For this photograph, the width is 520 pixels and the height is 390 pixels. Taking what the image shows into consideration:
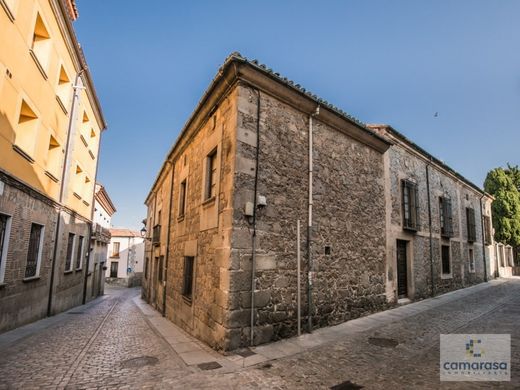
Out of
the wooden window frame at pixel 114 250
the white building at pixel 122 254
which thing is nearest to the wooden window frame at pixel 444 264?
the white building at pixel 122 254

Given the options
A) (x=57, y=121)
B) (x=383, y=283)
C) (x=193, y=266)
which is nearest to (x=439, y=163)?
(x=383, y=283)

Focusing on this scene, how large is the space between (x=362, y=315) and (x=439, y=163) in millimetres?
8691

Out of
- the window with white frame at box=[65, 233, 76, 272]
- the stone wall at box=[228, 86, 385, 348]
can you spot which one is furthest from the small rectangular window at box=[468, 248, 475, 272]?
the window with white frame at box=[65, 233, 76, 272]

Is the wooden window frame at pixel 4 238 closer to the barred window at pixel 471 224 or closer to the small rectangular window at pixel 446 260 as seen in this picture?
the small rectangular window at pixel 446 260

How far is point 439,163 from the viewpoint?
1296 cm

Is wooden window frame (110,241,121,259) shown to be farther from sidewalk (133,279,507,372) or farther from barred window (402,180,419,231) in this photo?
barred window (402,180,419,231)

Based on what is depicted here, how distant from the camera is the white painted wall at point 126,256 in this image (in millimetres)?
38656

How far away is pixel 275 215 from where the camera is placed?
243 inches

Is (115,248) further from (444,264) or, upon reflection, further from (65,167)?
(444,264)

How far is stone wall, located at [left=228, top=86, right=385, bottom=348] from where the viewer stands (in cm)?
564

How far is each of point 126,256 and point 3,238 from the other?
3526cm

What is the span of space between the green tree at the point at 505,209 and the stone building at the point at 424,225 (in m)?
10.3

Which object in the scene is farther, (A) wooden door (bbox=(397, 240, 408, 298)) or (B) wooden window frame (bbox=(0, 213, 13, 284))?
(A) wooden door (bbox=(397, 240, 408, 298))

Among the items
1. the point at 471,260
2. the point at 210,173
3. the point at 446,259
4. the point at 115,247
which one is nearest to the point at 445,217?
the point at 446,259
